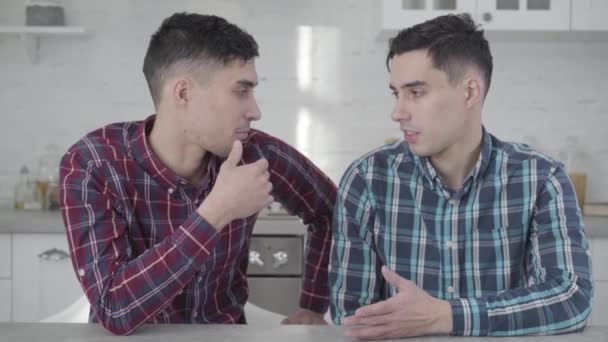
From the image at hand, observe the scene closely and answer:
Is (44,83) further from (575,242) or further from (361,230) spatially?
(575,242)

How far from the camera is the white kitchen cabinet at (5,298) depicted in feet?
9.95

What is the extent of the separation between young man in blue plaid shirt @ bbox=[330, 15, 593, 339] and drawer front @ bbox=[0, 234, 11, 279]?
1.73 metres

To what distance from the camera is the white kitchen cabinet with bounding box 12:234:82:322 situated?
3006 millimetres

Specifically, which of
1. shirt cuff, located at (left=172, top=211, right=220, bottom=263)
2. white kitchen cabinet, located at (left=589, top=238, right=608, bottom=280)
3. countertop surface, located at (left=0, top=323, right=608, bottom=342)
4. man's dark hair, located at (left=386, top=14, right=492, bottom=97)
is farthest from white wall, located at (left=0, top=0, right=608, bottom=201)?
countertop surface, located at (left=0, top=323, right=608, bottom=342)

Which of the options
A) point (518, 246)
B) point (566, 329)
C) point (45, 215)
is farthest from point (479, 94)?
point (45, 215)

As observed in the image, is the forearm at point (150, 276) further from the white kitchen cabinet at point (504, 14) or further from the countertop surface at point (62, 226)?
the white kitchen cabinet at point (504, 14)

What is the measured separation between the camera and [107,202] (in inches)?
62.1

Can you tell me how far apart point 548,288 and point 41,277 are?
2172 millimetres

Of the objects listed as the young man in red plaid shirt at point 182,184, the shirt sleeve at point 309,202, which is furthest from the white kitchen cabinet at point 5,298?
the shirt sleeve at point 309,202

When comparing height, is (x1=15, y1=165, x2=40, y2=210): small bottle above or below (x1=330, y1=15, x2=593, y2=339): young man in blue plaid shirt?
below

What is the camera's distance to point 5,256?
9.87ft

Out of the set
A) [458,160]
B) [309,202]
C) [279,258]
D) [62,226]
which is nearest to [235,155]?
[309,202]

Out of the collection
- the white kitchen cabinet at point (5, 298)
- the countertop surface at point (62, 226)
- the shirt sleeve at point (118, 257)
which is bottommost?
the white kitchen cabinet at point (5, 298)

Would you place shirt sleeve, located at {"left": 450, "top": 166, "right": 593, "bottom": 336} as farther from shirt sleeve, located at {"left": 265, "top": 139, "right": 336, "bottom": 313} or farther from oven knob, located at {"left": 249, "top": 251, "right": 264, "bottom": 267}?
oven knob, located at {"left": 249, "top": 251, "right": 264, "bottom": 267}
